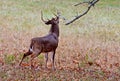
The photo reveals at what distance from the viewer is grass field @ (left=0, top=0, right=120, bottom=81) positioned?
9.62 meters

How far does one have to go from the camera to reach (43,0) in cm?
3256

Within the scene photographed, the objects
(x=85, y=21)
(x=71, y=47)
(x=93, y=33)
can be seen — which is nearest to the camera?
(x=71, y=47)

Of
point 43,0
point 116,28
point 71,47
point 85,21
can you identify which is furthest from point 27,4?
point 71,47

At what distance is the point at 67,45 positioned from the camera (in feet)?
47.8

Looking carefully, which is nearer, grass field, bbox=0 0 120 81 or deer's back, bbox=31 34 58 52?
grass field, bbox=0 0 120 81

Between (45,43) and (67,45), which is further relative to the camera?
(67,45)

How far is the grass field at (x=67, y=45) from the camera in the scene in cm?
962

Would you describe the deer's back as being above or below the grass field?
above

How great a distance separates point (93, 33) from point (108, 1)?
649 inches

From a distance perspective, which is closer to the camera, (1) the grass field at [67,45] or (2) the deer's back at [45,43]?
(1) the grass field at [67,45]

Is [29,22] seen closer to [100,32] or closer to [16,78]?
[100,32]

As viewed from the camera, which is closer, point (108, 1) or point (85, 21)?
point (85, 21)

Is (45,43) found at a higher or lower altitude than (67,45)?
higher

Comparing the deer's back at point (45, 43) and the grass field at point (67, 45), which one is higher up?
the deer's back at point (45, 43)
